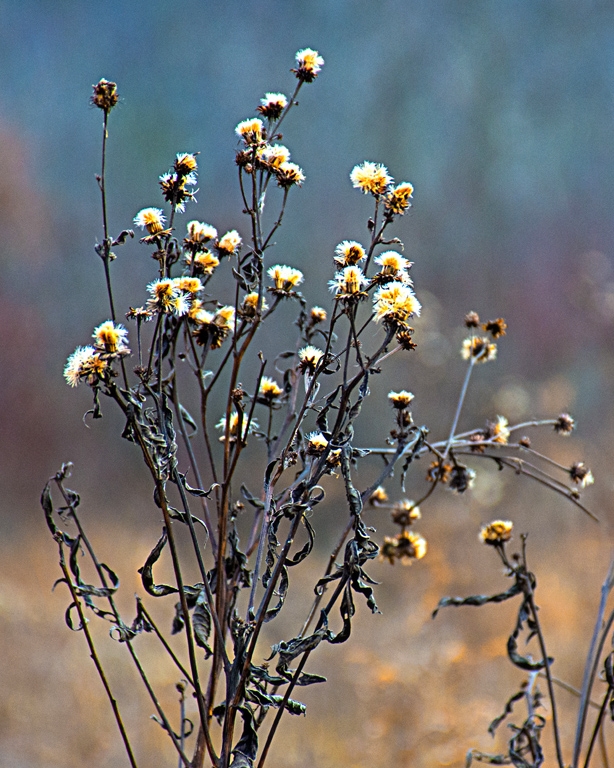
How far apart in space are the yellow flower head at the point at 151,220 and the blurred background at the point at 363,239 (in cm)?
70

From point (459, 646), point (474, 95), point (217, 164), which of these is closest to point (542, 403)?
point (459, 646)

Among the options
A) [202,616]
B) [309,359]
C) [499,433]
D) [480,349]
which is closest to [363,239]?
[480,349]

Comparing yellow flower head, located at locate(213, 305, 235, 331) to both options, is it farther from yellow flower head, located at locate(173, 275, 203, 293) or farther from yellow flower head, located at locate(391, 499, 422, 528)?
yellow flower head, located at locate(391, 499, 422, 528)

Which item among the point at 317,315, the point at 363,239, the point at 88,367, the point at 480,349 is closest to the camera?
the point at 88,367

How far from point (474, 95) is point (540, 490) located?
75cm

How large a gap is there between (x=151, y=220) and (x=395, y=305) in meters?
0.19

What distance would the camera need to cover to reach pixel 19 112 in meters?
1.23

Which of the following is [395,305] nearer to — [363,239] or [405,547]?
A: [405,547]

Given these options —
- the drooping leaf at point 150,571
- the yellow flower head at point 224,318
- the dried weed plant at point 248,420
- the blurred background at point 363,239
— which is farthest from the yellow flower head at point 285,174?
the blurred background at point 363,239

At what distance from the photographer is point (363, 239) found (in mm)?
1324

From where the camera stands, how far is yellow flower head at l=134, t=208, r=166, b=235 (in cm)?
54

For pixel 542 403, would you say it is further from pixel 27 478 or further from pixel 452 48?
pixel 27 478

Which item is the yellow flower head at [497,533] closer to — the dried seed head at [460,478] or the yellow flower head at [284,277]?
the dried seed head at [460,478]

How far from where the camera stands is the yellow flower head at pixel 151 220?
539mm
